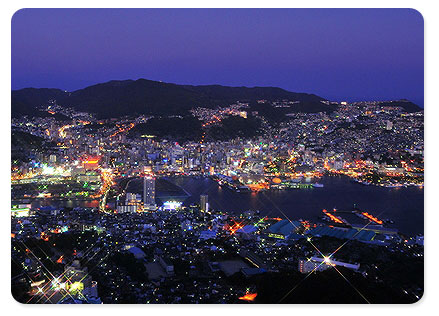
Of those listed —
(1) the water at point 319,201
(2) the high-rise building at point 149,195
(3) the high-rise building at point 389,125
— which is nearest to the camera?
(1) the water at point 319,201

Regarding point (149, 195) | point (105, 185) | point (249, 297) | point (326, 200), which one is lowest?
point (326, 200)

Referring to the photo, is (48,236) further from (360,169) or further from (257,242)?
(360,169)

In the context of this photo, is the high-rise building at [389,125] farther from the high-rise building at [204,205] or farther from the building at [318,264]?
the building at [318,264]

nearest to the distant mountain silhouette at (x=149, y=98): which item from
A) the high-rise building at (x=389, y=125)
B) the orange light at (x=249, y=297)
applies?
the high-rise building at (x=389, y=125)

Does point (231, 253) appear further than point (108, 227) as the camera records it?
No

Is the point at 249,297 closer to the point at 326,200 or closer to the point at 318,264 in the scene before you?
the point at 318,264

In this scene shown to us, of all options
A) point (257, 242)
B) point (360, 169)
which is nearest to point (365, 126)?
point (360, 169)

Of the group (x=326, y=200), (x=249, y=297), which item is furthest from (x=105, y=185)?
(x=249, y=297)
